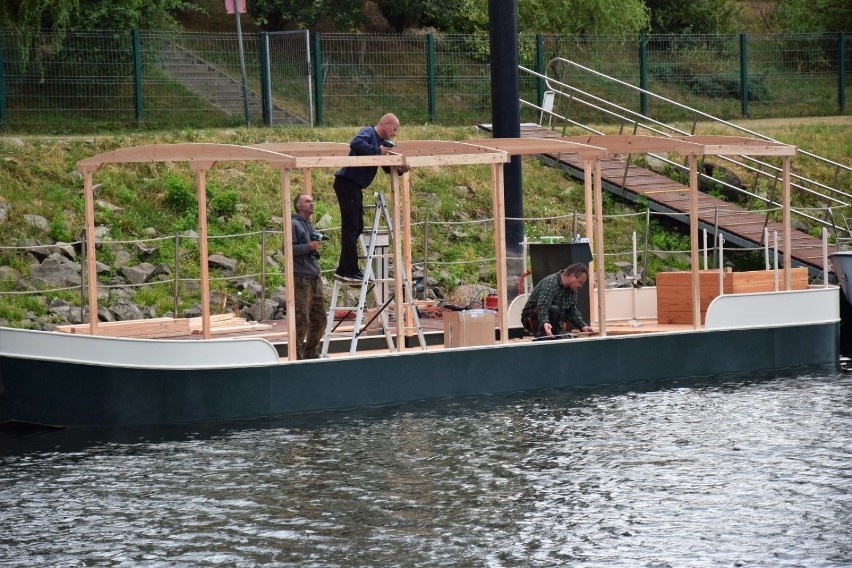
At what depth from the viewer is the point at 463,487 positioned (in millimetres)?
11789

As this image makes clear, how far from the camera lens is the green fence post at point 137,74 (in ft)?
89.2

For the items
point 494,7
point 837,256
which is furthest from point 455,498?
point 837,256

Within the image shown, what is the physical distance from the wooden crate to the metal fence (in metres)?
12.4

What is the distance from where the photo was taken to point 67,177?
24.1m

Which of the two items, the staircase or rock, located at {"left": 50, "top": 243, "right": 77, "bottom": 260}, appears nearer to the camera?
rock, located at {"left": 50, "top": 243, "right": 77, "bottom": 260}

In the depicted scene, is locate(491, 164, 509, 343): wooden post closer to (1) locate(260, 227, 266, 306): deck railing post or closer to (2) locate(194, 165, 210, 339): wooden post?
(2) locate(194, 165, 210, 339): wooden post

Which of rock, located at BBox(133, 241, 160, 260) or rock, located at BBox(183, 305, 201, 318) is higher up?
rock, located at BBox(133, 241, 160, 260)

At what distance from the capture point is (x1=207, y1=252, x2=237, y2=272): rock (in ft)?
73.9

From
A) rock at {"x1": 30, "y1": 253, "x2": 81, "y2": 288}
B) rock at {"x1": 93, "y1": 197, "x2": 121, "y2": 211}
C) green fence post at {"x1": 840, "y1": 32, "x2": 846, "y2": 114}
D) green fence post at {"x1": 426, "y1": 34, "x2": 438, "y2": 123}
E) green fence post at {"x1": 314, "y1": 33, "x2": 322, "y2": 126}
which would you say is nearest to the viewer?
rock at {"x1": 30, "y1": 253, "x2": 81, "y2": 288}

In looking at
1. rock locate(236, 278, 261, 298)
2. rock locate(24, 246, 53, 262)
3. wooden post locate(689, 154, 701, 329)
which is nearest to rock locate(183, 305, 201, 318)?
rock locate(236, 278, 261, 298)

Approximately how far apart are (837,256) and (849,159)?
11219mm

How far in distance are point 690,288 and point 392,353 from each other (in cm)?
461

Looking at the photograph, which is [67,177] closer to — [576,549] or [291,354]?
[291,354]

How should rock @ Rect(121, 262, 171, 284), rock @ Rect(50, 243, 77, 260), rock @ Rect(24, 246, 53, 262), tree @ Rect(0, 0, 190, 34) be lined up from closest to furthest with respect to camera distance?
rock @ Rect(121, 262, 171, 284) → rock @ Rect(24, 246, 53, 262) → rock @ Rect(50, 243, 77, 260) → tree @ Rect(0, 0, 190, 34)
